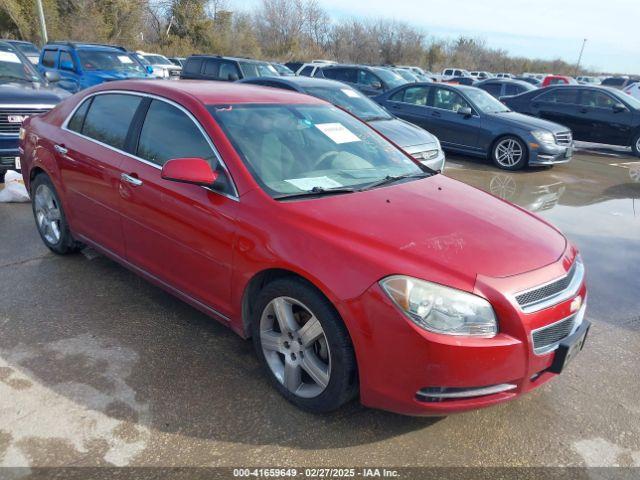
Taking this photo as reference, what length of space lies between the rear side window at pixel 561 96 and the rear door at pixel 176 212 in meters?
11.9

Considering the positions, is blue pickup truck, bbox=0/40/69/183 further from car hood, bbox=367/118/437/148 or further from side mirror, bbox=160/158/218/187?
car hood, bbox=367/118/437/148

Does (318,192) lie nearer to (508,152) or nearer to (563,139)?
(508,152)

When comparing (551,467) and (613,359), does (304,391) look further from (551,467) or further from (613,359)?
(613,359)

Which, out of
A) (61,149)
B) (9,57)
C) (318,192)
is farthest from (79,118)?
(9,57)

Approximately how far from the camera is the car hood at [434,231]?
7.92 feet

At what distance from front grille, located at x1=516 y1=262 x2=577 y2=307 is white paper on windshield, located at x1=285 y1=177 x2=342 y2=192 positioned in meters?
1.28

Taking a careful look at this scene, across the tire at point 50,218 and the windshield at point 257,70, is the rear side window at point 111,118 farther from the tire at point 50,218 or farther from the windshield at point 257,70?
the windshield at point 257,70

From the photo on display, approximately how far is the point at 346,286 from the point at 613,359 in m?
2.25

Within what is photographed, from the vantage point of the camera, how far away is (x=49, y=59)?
13625mm

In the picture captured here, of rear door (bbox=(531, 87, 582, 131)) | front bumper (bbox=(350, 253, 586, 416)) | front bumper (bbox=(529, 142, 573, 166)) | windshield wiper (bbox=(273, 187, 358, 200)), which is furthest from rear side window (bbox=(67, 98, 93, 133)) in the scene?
rear door (bbox=(531, 87, 582, 131))

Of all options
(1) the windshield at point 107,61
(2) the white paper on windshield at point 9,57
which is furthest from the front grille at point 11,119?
(1) the windshield at point 107,61

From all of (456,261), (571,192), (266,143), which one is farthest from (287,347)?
(571,192)

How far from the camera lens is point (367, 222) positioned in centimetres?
268

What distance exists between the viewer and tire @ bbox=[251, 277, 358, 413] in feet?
8.12
